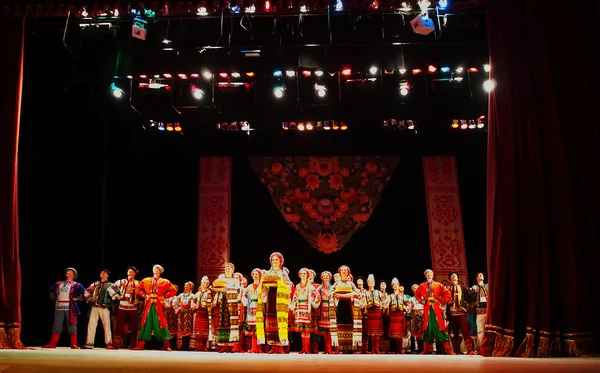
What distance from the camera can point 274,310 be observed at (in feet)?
20.6

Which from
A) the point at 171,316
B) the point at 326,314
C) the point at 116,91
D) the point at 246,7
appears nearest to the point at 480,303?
the point at 326,314

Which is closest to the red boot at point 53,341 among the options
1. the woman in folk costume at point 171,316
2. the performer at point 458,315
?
the woman in folk costume at point 171,316

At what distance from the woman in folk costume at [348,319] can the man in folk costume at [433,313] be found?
0.99 metres

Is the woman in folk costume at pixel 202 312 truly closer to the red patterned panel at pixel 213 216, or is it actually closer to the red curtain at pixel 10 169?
the red patterned panel at pixel 213 216

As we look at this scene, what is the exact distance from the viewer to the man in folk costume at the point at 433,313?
700 centimetres

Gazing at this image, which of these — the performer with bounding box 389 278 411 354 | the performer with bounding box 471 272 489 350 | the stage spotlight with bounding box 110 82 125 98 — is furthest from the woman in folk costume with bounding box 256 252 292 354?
the stage spotlight with bounding box 110 82 125 98

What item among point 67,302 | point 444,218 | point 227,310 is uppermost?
point 444,218

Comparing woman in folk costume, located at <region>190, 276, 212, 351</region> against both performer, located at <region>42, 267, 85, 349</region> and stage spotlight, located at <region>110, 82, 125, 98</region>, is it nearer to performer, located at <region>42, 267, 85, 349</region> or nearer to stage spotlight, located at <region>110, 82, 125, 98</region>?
performer, located at <region>42, 267, 85, 349</region>

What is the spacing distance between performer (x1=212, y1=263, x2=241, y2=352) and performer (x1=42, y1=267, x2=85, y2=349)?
6.56ft

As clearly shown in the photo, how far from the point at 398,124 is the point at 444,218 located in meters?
2.10

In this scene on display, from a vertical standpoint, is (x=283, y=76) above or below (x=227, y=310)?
above

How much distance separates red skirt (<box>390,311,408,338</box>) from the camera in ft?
24.3

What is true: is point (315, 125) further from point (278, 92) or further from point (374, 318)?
point (374, 318)

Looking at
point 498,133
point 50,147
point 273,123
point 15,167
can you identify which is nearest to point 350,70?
point 273,123
